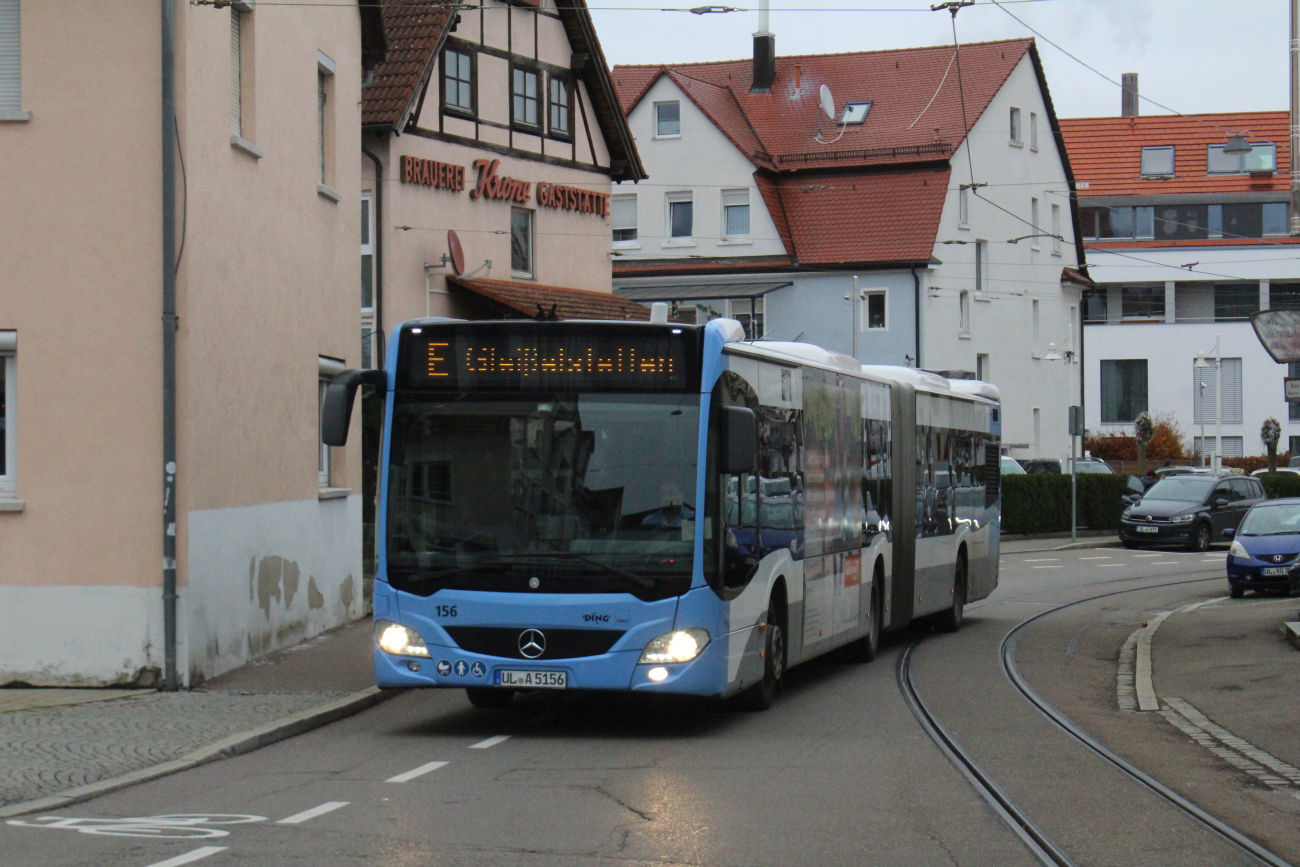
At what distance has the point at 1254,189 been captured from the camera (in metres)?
78.2

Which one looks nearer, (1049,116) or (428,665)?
(428,665)

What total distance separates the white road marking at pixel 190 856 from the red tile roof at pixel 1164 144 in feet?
242

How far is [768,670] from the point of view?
12984mm

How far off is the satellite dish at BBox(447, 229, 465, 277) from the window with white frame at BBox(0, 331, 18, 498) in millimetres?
16275

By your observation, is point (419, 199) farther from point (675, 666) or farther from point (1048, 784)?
point (1048, 784)

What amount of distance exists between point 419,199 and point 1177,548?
2010cm

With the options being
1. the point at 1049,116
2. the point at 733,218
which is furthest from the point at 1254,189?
the point at 733,218

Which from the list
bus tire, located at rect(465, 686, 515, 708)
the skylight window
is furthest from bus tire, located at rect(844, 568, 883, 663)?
the skylight window

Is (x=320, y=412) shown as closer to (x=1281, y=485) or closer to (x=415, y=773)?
(x=415, y=773)

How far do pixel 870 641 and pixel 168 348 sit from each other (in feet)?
23.2

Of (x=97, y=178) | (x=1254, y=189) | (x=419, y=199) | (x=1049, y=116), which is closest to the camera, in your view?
(x=97, y=178)

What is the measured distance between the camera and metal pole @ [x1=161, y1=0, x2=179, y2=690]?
45.9 ft

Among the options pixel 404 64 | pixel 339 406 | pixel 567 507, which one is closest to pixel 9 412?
pixel 339 406

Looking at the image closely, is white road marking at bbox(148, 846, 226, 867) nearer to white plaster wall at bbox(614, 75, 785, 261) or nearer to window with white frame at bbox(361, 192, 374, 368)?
window with white frame at bbox(361, 192, 374, 368)
